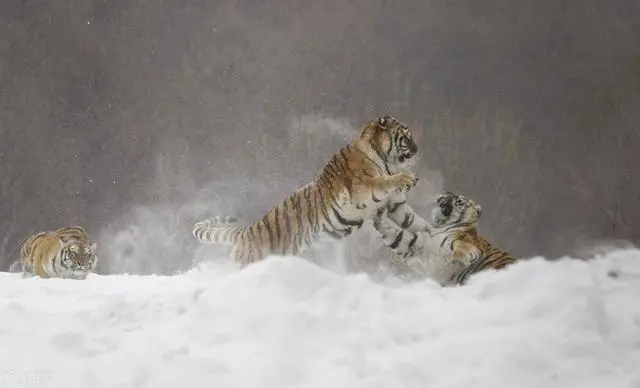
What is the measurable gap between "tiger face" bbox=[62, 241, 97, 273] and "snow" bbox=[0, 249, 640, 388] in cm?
129

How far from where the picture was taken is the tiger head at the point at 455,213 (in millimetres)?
1938

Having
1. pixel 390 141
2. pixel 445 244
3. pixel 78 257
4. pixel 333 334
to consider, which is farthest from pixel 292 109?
pixel 333 334

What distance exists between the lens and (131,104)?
3.39 m

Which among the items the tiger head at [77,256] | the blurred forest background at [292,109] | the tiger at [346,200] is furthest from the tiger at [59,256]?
the tiger at [346,200]

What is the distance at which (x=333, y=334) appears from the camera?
1066mm

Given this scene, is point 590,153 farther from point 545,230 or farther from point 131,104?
point 131,104

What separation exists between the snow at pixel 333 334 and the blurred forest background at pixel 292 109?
1.01m

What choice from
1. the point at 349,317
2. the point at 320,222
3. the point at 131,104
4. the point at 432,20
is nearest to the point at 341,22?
the point at 432,20

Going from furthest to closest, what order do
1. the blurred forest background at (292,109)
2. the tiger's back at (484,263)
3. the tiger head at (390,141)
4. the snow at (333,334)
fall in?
the blurred forest background at (292,109), the tiger head at (390,141), the tiger's back at (484,263), the snow at (333,334)

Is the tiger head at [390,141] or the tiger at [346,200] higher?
the tiger head at [390,141]

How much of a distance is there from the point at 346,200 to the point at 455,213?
0.32 m

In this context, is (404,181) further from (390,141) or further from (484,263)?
(484,263)

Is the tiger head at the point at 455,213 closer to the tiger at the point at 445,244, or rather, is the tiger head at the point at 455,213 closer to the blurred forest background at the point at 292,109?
the tiger at the point at 445,244

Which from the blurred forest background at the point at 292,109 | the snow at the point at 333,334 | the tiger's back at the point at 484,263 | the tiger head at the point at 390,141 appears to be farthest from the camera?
the blurred forest background at the point at 292,109
